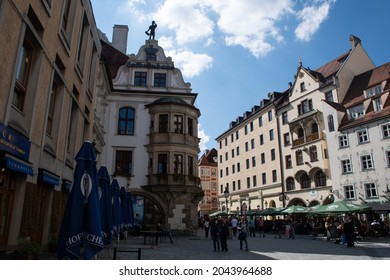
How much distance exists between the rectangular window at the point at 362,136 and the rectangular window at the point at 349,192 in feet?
14.3

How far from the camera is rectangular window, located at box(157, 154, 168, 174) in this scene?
2497cm

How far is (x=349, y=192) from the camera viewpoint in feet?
100

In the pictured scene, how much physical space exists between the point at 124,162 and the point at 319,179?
70.8 ft

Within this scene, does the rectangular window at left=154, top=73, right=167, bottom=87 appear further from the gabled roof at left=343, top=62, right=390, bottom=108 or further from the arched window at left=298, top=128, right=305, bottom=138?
the arched window at left=298, top=128, right=305, bottom=138

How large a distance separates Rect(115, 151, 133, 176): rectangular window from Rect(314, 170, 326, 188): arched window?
20.9m

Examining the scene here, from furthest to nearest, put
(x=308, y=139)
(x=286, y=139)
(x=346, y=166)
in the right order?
(x=286, y=139), (x=308, y=139), (x=346, y=166)

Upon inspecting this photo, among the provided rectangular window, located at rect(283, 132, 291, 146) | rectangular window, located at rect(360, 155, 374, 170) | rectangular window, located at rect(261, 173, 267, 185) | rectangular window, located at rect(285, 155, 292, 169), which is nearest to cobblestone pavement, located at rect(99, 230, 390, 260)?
rectangular window, located at rect(360, 155, 374, 170)

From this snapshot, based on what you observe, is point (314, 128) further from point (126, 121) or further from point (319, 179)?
point (126, 121)

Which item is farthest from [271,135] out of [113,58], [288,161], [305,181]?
[113,58]

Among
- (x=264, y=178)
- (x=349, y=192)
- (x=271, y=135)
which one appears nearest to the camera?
(x=349, y=192)

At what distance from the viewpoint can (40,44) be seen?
9.07m

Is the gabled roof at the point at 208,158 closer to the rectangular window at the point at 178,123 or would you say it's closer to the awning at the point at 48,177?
the rectangular window at the point at 178,123

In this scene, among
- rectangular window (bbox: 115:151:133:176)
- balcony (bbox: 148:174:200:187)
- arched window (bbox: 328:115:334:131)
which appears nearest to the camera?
balcony (bbox: 148:174:200:187)

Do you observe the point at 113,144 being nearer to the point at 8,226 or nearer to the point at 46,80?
the point at 46,80
